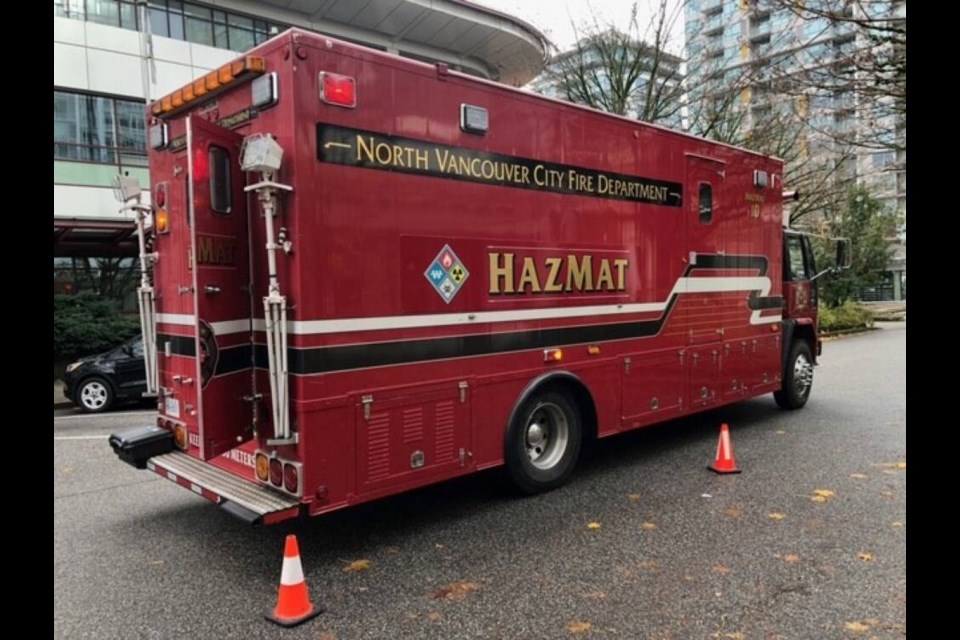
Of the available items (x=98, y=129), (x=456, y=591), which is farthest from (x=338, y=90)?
(x=98, y=129)

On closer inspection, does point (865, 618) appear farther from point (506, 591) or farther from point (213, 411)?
point (213, 411)

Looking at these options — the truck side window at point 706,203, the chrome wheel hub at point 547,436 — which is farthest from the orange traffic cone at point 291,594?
the truck side window at point 706,203

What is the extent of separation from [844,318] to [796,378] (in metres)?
18.2

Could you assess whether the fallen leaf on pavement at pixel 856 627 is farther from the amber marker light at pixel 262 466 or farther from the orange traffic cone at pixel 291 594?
the amber marker light at pixel 262 466

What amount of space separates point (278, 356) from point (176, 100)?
241 centimetres

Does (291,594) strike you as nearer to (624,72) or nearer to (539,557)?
(539,557)

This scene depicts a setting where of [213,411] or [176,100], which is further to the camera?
[176,100]

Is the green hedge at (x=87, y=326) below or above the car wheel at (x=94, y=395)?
above

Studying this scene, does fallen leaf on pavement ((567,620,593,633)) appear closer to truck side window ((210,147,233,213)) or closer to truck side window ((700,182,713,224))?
truck side window ((210,147,233,213))

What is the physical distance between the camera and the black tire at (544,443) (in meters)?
5.45

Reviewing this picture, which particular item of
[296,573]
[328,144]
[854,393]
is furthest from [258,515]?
[854,393]

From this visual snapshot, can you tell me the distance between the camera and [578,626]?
3.57 m

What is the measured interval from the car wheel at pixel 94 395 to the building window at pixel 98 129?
865 cm

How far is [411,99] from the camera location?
465 centimetres
